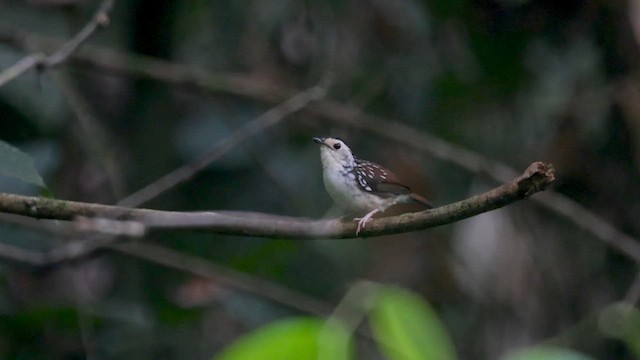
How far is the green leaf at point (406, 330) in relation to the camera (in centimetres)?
168

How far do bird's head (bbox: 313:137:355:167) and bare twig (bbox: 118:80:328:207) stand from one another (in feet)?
2.49

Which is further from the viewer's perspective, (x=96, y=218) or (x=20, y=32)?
(x=20, y=32)

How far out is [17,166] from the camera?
118 inches

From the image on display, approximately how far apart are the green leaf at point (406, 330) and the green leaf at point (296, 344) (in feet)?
0.29

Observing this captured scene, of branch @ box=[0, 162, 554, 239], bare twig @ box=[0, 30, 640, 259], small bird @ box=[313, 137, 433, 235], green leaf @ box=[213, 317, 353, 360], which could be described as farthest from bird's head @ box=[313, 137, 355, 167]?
green leaf @ box=[213, 317, 353, 360]

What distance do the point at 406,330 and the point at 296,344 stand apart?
25 centimetres

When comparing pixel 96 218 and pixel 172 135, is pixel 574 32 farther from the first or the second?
pixel 96 218

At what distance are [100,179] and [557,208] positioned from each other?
2616mm

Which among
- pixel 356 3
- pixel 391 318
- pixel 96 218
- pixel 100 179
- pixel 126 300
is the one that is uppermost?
pixel 356 3

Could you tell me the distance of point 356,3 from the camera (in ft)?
20.5

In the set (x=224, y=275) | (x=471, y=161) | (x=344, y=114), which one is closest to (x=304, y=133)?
(x=344, y=114)

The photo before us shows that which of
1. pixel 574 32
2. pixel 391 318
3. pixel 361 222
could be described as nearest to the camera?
pixel 391 318

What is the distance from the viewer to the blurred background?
5566 millimetres

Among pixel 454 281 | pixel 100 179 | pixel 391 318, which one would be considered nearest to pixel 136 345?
pixel 100 179
